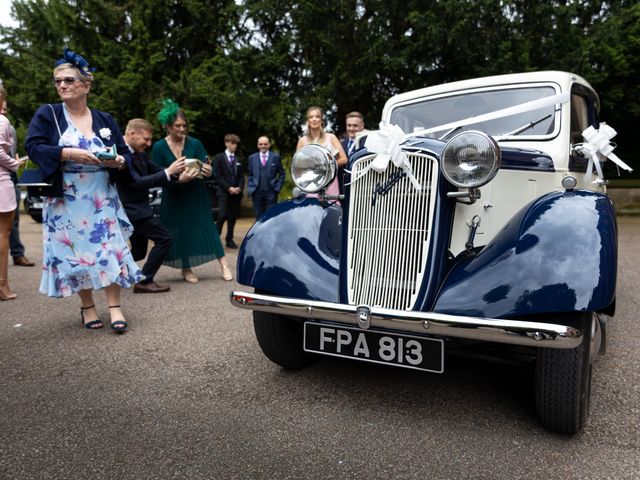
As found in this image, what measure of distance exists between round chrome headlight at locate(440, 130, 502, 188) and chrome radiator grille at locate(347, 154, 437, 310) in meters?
0.09

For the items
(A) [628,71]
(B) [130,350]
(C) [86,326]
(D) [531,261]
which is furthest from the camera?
(A) [628,71]

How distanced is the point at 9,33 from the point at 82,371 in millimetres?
20164

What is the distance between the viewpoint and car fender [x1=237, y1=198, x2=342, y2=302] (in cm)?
265

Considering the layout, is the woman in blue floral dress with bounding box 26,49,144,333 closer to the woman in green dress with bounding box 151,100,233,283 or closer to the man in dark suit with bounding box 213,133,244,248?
the woman in green dress with bounding box 151,100,233,283

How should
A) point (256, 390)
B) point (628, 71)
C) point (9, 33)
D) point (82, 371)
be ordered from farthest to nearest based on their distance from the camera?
point (9, 33)
point (628, 71)
point (82, 371)
point (256, 390)

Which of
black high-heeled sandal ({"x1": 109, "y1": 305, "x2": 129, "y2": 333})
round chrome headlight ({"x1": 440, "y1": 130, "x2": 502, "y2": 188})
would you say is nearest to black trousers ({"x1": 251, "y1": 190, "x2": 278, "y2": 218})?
black high-heeled sandal ({"x1": 109, "y1": 305, "x2": 129, "y2": 333})

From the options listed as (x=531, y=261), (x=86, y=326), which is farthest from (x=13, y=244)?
(x=531, y=261)

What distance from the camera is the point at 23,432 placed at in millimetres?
2357

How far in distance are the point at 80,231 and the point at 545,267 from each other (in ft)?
9.78

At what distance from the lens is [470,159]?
2395mm

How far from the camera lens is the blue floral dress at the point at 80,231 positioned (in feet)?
11.7

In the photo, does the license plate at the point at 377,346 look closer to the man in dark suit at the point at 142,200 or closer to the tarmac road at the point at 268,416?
the tarmac road at the point at 268,416

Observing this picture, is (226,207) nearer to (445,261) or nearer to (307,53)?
(445,261)

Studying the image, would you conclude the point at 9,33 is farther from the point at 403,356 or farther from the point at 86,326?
the point at 403,356
